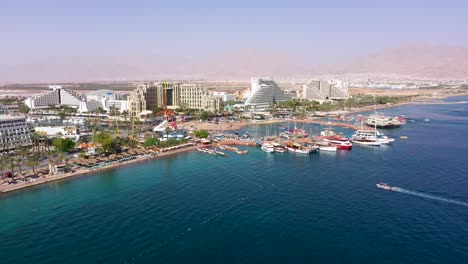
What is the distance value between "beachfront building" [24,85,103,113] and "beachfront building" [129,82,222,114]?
457 inches

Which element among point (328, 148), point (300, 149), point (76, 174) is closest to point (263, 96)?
point (328, 148)

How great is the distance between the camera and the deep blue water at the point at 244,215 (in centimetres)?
2012

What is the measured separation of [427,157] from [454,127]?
27332 mm

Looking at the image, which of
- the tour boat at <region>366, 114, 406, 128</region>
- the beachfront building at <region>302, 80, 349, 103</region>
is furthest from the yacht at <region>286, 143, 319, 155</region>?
the beachfront building at <region>302, 80, 349, 103</region>

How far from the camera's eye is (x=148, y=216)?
24656mm

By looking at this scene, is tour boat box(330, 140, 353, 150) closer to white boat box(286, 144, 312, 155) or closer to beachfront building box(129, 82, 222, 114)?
white boat box(286, 144, 312, 155)

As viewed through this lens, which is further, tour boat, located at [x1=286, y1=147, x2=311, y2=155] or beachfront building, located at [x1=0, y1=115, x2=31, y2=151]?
tour boat, located at [x1=286, y1=147, x2=311, y2=155]

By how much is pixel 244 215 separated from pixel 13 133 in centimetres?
3175

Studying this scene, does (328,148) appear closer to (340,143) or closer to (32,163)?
(340,143)

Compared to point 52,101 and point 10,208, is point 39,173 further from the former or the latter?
point 52,101

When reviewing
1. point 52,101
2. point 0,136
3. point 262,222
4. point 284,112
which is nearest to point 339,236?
point 262,222

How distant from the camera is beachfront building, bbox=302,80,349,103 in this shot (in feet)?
342

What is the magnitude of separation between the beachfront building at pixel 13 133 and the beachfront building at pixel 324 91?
7505 centimetres

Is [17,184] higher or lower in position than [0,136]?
lower
